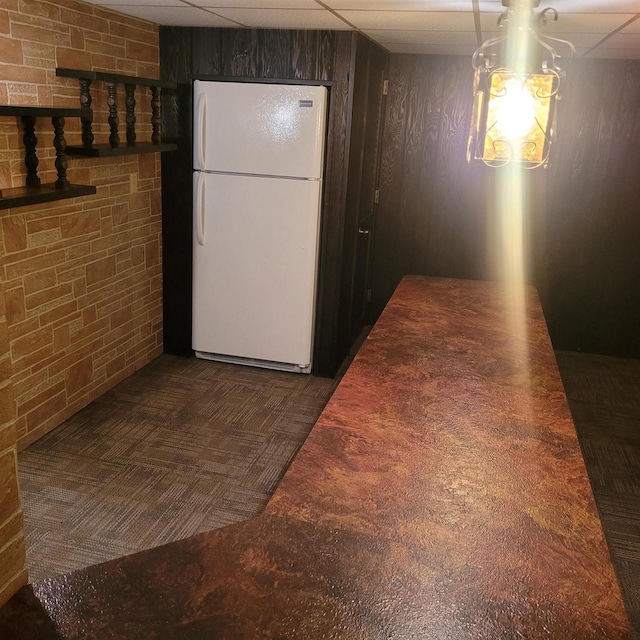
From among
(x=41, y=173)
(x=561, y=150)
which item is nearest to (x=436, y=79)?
(x=561, y=150)

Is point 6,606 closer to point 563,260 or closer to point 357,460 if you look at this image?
point 357,460

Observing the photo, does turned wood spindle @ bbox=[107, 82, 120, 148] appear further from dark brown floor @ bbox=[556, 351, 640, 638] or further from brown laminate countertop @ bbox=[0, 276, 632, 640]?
dark brown floor @ bbox=[556, 351, 640, 638]

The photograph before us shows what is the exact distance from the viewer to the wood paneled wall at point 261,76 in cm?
354

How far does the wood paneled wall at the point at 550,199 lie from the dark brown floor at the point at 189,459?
2.26ft

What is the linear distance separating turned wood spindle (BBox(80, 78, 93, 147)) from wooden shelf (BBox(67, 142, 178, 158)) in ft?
0.14

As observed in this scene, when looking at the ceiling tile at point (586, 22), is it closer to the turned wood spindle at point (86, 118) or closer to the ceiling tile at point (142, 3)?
the ceiling tile at point (142, 3)

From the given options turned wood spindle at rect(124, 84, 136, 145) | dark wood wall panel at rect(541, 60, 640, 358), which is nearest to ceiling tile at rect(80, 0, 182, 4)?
turned wood spindle at rect(124, 84, 136, 145)

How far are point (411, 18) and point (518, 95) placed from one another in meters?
1.40

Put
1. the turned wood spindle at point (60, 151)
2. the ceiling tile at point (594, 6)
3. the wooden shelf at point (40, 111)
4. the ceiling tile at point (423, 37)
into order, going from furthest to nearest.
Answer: the ceiling tile at point (423, 37)
the turned wood spindle at point (60, 151)
the wooden shelf at point (40, 111)
the ceiling tile at point (594, 6)

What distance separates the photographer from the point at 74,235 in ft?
10.5

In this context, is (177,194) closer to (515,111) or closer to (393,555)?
(515,111)

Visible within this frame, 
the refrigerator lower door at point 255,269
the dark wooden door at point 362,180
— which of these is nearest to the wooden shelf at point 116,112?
the refrigerator lower door at point 255,269

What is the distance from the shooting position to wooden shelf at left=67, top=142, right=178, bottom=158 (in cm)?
301

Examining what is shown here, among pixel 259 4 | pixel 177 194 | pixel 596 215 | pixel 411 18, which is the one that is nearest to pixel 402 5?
pixel 411 18
